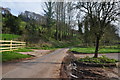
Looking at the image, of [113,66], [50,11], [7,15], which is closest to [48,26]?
[50,11]

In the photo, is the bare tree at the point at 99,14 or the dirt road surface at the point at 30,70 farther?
the bare tree at the point at 99,14

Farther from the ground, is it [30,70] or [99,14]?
[99,14]

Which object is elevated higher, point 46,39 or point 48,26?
point 48,26

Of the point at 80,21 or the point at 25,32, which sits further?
the point at 25,32

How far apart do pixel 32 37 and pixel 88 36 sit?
24866 millimetres

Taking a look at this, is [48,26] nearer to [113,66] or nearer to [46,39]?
[46,39]

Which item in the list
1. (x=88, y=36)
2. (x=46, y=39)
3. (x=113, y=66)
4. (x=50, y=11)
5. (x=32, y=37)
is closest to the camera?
(x=113, y=66)

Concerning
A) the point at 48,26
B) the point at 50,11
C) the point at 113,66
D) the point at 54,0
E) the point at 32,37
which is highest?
the point at 54,0

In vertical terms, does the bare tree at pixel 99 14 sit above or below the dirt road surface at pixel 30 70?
above

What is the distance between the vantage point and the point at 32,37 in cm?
3688

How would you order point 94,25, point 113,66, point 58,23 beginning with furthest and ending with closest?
1. point 58,23
2. point 94,25
3. point 113,66

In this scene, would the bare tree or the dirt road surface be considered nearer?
the dirt road surface

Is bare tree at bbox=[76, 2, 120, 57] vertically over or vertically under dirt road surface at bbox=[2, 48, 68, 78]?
over

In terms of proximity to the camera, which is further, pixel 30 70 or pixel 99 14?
pixel 99 14
